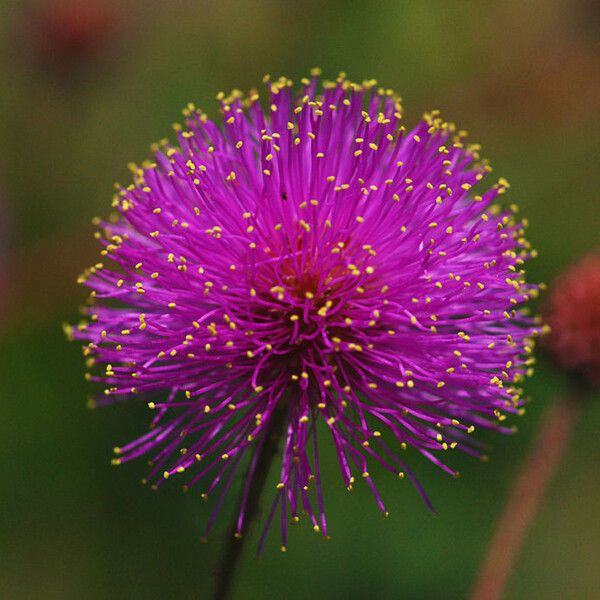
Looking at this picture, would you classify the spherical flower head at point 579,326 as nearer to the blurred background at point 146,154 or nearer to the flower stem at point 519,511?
the flower stem at point 519,511

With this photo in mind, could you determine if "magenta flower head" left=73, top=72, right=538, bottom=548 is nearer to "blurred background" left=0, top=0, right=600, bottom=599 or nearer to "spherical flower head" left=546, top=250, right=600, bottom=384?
"spherical flower head" left=546, top=250, right=600, bottom=384

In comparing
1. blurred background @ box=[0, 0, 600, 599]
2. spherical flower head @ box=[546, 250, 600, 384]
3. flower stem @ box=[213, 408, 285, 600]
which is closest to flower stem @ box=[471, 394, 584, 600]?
spherical flower head @ box=[546, 250, 600, 384]

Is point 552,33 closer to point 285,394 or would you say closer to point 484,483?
point 484,483

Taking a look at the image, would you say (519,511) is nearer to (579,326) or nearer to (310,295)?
(579,326)

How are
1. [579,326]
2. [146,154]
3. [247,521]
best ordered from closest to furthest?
[247,521] → [579,326] → [146,154]

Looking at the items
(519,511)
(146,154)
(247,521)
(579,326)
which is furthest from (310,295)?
(146,154)
